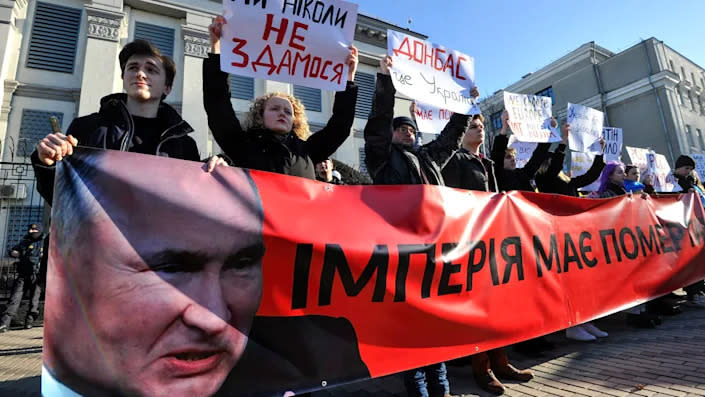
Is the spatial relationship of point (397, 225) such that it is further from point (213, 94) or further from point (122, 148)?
point (122, 148)

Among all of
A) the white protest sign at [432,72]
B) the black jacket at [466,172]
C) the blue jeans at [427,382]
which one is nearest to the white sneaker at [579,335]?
the black jacket at [466,172]

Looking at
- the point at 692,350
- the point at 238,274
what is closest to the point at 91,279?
the point at 238,274

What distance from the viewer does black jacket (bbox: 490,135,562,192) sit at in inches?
153

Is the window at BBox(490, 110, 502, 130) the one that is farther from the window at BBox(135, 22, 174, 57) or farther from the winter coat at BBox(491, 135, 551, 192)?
the winter coat at BBox(491, 135, 551, 192)

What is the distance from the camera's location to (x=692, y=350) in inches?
129

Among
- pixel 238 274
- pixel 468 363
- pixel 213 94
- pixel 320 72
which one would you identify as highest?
pixel 320 72

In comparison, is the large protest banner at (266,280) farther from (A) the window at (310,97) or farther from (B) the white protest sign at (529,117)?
(A) the window at (310,97)

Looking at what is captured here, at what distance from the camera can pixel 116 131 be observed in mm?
1957

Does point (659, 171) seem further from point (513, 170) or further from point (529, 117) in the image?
Answer: point (513, 170)

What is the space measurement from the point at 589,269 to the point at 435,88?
2170 millimetres

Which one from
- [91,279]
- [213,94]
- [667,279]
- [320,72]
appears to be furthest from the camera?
[667,279]

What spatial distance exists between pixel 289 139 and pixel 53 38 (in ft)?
54.8

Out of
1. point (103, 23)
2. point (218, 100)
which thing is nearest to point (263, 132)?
point (218, 100)

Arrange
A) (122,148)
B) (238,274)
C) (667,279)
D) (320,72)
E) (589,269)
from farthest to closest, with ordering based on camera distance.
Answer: (667,279)
(589,269)
(320,72)
(122,148)
(238,274)
